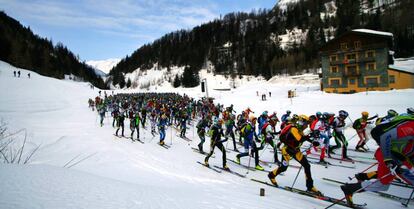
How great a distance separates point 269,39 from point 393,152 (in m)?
132

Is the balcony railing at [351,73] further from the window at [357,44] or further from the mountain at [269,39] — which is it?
the mountain at [269,39]

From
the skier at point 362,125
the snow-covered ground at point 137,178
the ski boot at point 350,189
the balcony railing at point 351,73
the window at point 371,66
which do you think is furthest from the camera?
the balcony railing at point 351,73

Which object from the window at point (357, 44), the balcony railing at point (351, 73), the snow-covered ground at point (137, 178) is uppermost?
the window at point (357, 44)

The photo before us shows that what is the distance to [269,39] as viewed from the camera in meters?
128

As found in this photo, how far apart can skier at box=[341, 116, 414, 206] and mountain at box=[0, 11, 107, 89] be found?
105m

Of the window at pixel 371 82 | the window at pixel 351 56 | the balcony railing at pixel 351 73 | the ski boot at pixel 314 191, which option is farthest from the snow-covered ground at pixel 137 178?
the window at pixel 351 56

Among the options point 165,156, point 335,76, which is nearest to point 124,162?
point 165,156

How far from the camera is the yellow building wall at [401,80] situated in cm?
3784

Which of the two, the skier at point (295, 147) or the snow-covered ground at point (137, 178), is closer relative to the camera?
the snow-covered ground at point (137, 178)

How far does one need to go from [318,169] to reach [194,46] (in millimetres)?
150221

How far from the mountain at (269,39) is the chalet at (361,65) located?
133 ft

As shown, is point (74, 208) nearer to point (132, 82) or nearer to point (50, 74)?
point (50, 74)

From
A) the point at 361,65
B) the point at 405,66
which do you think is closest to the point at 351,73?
the point at 361,65

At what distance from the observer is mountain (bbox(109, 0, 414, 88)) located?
96188 millimetres
